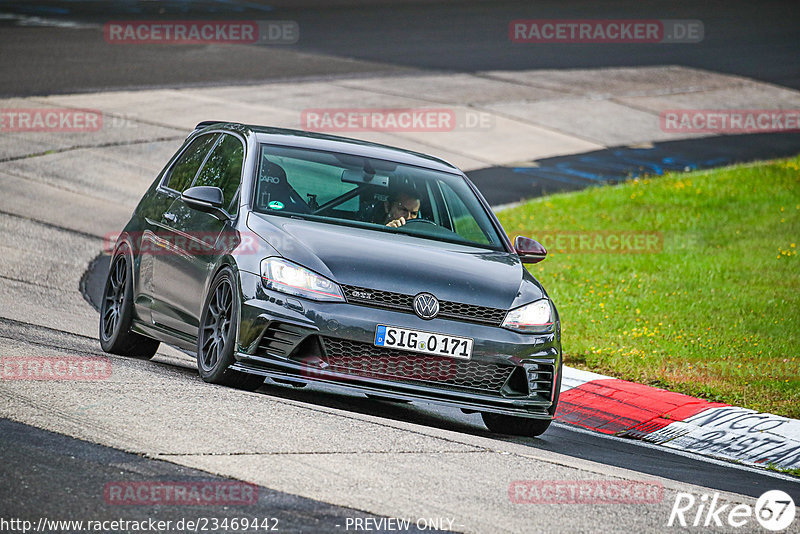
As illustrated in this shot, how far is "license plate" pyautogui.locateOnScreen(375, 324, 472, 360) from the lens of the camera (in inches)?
279

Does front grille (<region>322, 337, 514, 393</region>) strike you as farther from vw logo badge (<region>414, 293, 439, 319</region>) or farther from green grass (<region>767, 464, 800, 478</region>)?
green grass (<region>767, 464, 800, 478</region>)

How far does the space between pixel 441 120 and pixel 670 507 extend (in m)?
18.2

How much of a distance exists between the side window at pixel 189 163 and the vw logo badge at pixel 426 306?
257 centimetres

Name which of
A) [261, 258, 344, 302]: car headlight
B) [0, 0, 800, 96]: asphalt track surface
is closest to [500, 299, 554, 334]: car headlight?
[261, 258, 344, 302]: car headlight

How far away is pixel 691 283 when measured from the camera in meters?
13.8

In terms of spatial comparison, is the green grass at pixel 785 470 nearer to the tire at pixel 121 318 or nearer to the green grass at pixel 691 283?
the green grass at pixel 691 283

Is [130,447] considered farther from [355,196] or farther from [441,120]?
[441,120]

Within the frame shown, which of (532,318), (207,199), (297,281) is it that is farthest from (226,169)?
(532,318)

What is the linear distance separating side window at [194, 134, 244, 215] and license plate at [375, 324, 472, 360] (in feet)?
4.89

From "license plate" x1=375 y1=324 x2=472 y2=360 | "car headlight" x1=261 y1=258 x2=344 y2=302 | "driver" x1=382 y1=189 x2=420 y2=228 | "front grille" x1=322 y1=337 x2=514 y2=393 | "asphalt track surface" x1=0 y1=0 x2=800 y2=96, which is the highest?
"asphalt track surface" x1=0 y1=0 x2=800 y2=96

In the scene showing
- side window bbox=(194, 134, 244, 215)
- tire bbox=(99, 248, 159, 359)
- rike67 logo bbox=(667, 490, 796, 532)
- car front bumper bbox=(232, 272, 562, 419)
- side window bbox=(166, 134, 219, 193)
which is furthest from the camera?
side window bbox=(166, 134, 219, 193)

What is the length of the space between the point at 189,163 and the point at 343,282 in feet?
8.60

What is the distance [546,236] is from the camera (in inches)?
639

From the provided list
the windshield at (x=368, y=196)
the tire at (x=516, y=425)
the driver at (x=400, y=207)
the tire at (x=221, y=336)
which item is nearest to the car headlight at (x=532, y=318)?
the tire at (x=516, y=425)
